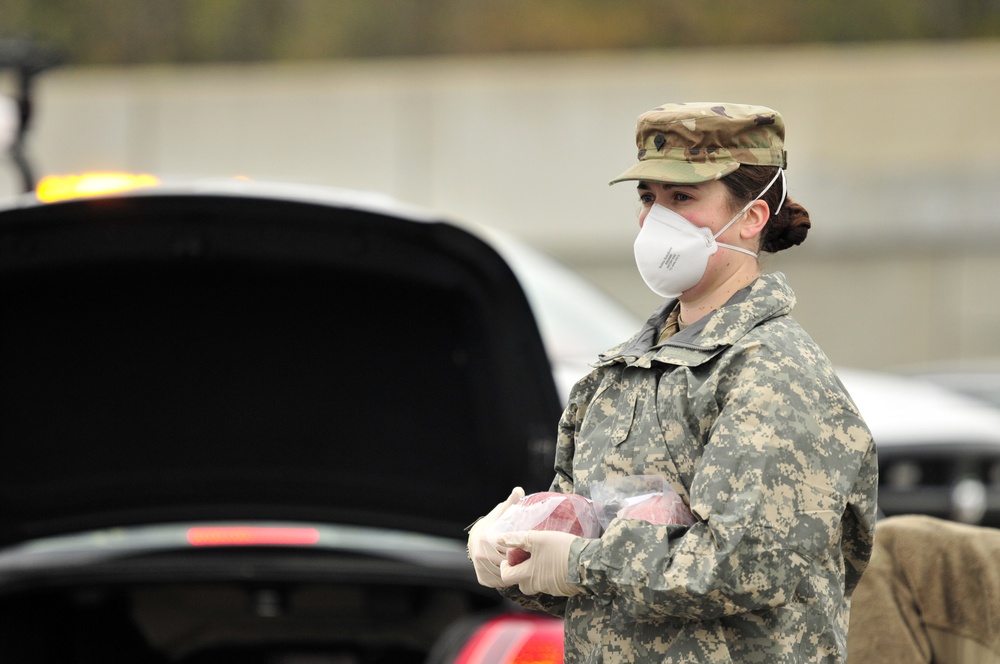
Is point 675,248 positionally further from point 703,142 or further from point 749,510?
point 749,510

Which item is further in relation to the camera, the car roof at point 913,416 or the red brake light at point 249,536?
the car roof at point 913,416

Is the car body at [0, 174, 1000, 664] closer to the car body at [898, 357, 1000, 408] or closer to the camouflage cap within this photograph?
the camouflage cap

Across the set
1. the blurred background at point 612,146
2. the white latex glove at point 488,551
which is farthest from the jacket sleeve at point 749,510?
the blurred background at point 612,146

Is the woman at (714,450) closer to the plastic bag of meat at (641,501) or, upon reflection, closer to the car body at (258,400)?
the plastic bag of meat at (641,501)

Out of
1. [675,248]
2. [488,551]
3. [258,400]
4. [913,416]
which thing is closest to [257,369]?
[258,400]

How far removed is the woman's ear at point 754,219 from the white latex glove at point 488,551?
A: 507 mm

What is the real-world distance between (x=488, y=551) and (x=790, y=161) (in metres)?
14.8

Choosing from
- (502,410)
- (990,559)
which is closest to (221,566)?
(502,410)

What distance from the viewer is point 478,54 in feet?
63.2

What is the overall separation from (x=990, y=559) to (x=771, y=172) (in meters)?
0.89

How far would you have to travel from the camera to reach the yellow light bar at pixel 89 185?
9.26 feet

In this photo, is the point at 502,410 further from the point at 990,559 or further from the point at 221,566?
the point at 990,559

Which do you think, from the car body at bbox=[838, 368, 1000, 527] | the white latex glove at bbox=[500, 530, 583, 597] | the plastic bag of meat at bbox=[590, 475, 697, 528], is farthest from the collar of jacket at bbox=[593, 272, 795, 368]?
the car body at bbox=[838, 368, 1000, 527]

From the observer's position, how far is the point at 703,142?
73.2 inches
